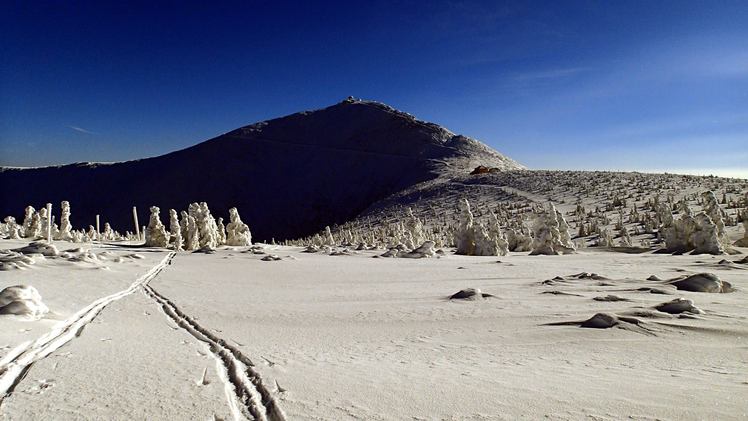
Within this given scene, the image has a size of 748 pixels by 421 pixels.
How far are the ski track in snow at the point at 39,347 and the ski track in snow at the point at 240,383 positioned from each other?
4.41ft

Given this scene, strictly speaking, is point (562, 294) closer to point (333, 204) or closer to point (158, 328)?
point (158, 328)

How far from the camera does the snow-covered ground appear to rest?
311cm

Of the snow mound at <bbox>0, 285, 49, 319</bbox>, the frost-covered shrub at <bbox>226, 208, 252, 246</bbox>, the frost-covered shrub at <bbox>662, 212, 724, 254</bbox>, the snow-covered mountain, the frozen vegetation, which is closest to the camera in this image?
the frozen vegetation

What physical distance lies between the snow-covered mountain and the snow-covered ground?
7118 cm

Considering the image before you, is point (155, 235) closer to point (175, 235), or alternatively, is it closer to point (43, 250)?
point (175, 235)

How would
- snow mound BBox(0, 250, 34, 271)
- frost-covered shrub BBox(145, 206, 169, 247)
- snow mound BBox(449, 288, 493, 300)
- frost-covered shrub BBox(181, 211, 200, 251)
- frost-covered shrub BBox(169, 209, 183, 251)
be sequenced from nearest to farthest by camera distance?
snow mound BBox(449, 288, 493, 300)
snow mound BBox(0, 250, 34, 271)
frost-covered shrub BBox(169, 209, 183, 251)
frost-covered shrub BBox(181, 211, 200, 251)
frost-covered shrub BBox(145, 206, 169, 247)

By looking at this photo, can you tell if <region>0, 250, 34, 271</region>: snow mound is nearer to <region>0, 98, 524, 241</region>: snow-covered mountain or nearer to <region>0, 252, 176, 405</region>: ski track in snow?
<region>0, 252, 176, 405</region>: ski track in snow

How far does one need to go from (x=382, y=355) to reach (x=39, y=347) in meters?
3.44

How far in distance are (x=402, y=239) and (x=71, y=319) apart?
25.1 metres

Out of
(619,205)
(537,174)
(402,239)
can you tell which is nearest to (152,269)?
(402,239)

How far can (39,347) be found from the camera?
4.67 m

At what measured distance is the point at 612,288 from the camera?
28.1ft

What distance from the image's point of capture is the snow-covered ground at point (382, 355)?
10.2ft

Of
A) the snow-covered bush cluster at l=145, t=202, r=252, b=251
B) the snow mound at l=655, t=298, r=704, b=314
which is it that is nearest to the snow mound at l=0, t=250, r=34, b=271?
the snow mound at l=655, t=298, r=704, b=314
